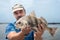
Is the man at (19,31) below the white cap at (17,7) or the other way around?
below

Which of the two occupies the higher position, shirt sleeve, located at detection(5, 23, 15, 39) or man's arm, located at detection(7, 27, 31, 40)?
shirt sleeve, located at detection(5, 23, 15, 39)

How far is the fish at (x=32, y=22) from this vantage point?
6.25 ft

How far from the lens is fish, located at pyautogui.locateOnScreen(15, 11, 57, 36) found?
191cm

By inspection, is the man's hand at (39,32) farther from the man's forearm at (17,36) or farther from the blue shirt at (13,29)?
the man's forearm at (17,36)

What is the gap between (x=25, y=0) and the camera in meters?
2.01

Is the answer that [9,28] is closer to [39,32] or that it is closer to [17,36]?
[17,36]

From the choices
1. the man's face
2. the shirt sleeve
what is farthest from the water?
the man's face

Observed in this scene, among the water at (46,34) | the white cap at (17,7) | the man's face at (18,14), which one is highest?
the white cap at (17,7)

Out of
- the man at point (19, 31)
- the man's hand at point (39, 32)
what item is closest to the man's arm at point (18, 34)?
the man at point (19, 31)

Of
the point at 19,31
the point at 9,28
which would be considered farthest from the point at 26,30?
the point at 9,28

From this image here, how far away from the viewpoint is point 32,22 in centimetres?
194

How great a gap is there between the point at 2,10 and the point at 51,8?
526 millimetres

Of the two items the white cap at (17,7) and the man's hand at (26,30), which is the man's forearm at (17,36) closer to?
the man's hand at (26,30)

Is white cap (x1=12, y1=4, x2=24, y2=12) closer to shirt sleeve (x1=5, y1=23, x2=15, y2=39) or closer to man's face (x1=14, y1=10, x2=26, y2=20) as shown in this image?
man's face (x1=14, y1=10, x2=26, y2=20)
